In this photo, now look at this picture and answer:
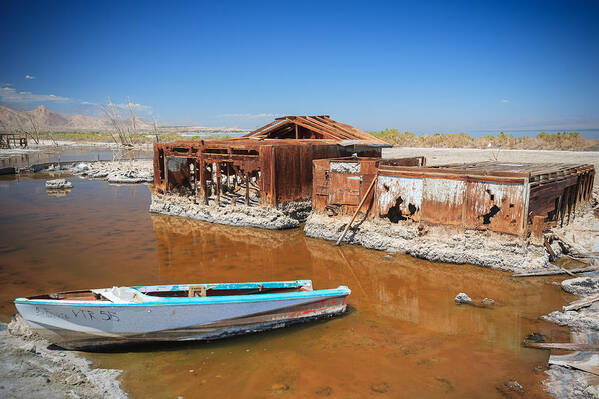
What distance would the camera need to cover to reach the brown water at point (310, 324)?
5.33 meters

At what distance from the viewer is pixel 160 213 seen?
1636 centimetres

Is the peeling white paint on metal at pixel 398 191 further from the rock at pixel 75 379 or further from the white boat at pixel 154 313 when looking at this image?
the rock at pixel 75 379

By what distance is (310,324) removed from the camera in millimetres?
7004

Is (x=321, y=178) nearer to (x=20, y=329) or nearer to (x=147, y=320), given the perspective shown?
(x=147, y=320)

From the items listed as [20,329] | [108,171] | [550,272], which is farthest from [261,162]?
[108,171]

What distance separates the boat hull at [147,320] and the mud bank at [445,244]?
16.1ft

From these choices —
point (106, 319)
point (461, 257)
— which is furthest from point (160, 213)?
point (461, 257)

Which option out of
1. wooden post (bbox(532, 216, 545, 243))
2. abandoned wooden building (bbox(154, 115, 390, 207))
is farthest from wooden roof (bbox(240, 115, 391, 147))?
wooden post (bbox(532, 216, 545, 243))

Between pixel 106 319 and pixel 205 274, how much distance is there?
12.7 feet

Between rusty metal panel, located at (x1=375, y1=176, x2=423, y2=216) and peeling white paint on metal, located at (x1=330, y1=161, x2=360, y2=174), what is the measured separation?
882 millimetres

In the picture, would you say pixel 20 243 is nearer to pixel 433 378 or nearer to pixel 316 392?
pixel 316 392

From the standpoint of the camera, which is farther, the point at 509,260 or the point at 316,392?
the point at 509,260

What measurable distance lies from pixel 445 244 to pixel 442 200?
1.15 m

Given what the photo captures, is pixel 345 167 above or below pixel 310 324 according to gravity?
above
